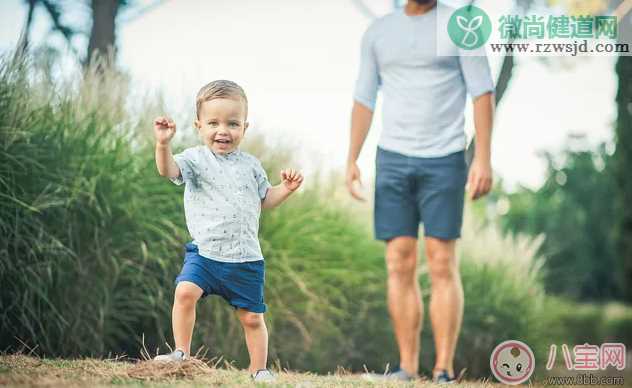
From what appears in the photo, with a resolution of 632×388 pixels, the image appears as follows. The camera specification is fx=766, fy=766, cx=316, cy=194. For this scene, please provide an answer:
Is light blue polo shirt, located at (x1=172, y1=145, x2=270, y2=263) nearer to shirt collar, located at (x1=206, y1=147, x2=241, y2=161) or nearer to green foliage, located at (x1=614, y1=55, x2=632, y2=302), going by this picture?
shirt collar, located at (x1=206, y1=147, x2=241, y2=161)

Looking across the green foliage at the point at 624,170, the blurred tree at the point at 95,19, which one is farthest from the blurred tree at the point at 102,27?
the green foliage at the point at 624,170

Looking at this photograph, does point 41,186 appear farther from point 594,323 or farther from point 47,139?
point 594,323

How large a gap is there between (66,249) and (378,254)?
6.65 feet

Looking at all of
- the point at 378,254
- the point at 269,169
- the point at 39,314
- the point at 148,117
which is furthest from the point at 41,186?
the point at 378,254

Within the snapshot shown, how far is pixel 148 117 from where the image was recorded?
13.4 feet

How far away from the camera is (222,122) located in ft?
7.91

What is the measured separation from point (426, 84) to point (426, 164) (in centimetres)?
34

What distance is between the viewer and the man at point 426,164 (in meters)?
3.11

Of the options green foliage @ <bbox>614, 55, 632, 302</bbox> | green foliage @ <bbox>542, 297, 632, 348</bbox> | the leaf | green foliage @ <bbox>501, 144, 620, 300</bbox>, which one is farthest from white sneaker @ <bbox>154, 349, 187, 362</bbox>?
green foliage @ <bbox>501, 144, 620, 300</bbox>

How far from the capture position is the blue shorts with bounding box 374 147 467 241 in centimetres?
311

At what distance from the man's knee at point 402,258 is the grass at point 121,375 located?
0.71m

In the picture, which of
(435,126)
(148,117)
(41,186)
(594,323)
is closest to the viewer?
(435,126)

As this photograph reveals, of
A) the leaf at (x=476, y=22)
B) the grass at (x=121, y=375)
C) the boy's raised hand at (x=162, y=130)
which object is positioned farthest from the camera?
the leaf at (x=476, y=22)

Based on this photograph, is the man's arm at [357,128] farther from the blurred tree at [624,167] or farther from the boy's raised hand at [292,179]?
the blurred tree at [624,167]
